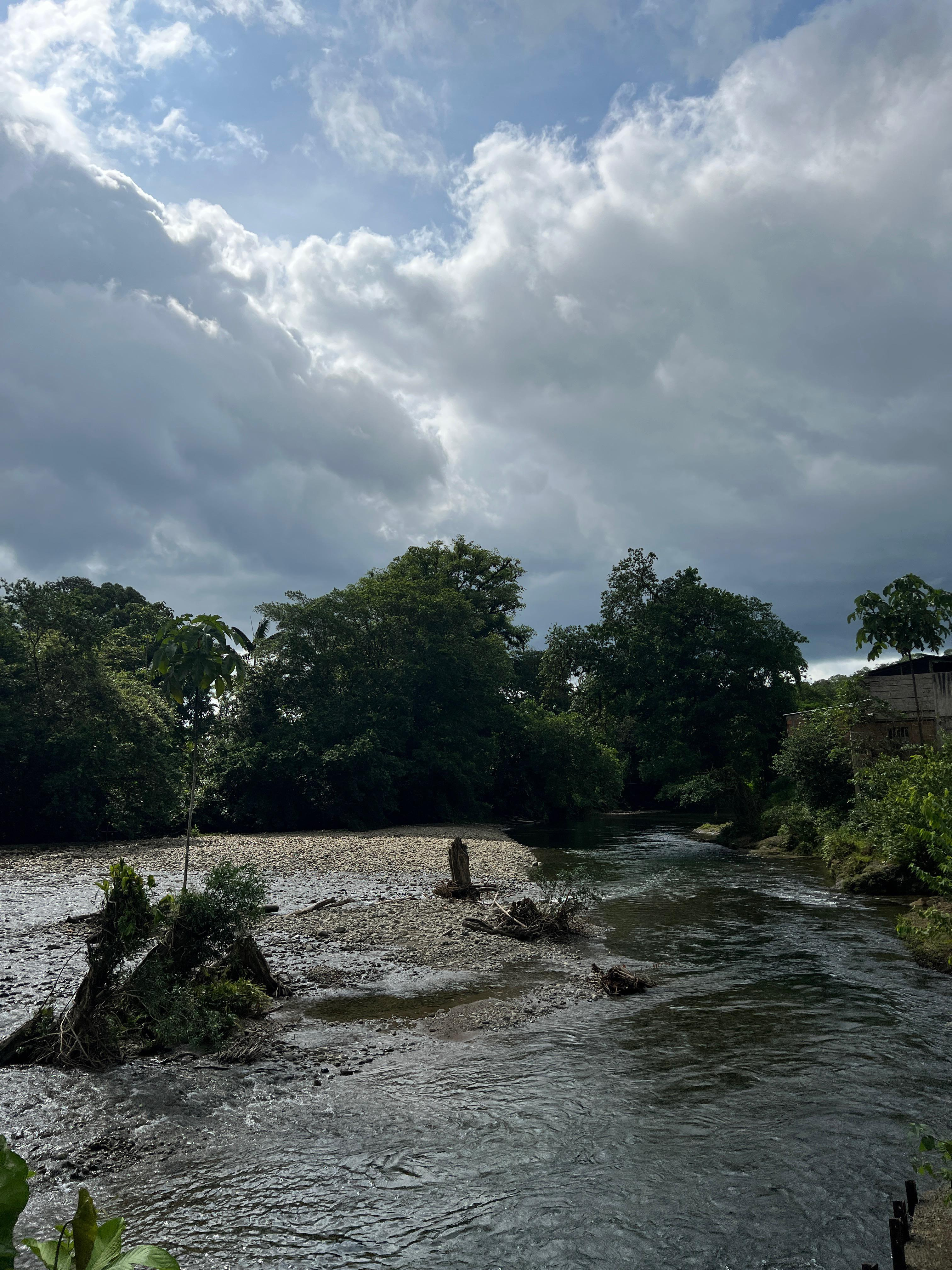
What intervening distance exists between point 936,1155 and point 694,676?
42.2 meters

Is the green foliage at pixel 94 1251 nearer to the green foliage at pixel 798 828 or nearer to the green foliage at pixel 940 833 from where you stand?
the green foliage at pixel 940 833

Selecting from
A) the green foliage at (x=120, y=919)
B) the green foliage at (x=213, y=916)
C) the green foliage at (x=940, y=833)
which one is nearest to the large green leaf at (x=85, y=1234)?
the green foliage at (x=120, y=919)

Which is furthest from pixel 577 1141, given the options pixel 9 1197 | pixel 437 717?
pixel 437 717

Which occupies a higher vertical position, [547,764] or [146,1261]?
[547,764]

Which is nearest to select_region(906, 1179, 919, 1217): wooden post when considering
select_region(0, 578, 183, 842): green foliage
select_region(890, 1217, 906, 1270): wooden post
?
select_region(890, 1217, 906, 1270): wooden post

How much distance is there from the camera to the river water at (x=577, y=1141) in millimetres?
6605

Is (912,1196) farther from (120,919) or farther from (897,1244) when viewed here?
(120,919)

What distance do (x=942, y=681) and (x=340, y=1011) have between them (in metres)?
23.8

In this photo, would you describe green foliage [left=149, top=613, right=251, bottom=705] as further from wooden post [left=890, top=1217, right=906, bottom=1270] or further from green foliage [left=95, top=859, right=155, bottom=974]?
wooden post [left=890, top=1217, right=906, bottom=1270]

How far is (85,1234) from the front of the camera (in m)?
1.89

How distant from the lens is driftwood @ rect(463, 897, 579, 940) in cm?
1753

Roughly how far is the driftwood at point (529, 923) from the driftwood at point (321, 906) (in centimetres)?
401

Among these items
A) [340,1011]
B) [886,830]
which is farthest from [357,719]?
[340,1011]

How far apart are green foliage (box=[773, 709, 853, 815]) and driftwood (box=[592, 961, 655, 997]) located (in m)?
22.0
